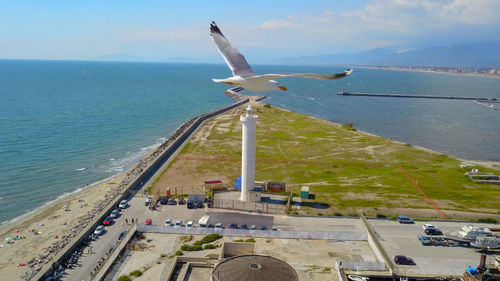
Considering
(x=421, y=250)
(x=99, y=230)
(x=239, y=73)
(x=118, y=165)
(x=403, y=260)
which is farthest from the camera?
(x=118, y=165)

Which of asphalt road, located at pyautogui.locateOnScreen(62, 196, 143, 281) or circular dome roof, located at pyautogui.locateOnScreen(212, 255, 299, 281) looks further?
asphalt road, located at pyautogui.locateOnScreen(62, 196, 143, 281)

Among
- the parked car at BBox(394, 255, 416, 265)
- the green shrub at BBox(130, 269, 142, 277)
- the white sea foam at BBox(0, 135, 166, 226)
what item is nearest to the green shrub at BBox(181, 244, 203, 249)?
the green shrub at BBox(130, 269, 142, 277)

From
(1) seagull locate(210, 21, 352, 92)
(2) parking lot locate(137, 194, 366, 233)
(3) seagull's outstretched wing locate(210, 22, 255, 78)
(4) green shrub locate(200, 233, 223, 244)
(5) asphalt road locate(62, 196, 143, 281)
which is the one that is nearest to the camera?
(1) seagull locate(210, 21, 352, 92)

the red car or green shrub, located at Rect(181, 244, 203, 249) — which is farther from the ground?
green shrub, located at Rect(181, 244, 203, 249)

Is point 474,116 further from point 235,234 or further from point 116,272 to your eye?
point 116,272

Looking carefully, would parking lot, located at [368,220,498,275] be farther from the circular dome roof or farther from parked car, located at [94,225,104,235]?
parked car, located at [94,225,104,235]

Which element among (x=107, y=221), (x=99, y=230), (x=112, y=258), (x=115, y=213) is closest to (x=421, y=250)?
(x=112, y=258)

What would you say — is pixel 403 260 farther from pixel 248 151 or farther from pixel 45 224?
pixel 45 224
